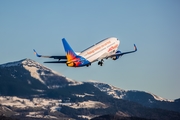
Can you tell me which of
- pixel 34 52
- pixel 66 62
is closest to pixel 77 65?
pixel 66 62

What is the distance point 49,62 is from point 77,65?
10.5m

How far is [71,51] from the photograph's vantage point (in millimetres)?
Result: 197000

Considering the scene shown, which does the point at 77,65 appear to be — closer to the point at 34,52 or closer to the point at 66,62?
the point at 66,62

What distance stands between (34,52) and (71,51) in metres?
13.3

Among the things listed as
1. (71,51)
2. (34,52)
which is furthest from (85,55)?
(34,52)

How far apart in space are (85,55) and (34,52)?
58.5 ft

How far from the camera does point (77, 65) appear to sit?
194625mm

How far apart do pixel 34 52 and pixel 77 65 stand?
16.5 m

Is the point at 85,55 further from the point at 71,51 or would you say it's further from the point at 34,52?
the point at 34,52

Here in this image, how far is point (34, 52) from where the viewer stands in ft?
655

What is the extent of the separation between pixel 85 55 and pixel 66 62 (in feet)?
28.3

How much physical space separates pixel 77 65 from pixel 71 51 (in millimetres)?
5760

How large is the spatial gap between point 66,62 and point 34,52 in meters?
13.1
